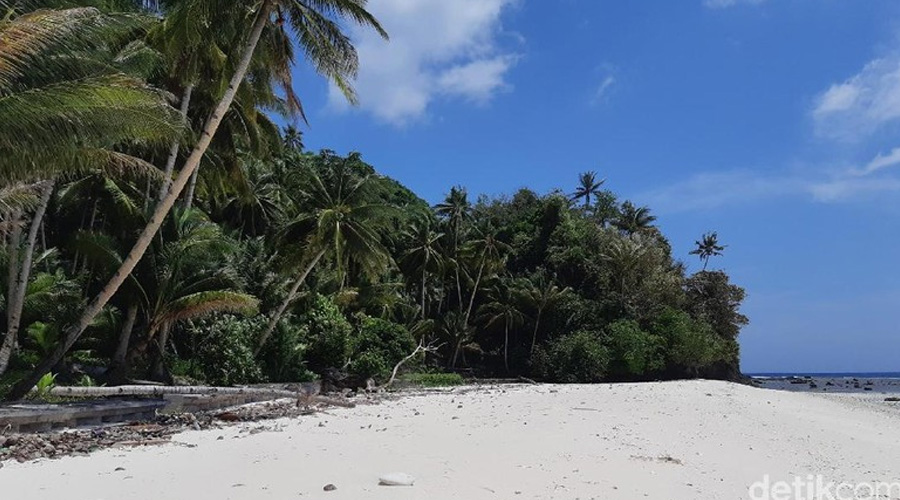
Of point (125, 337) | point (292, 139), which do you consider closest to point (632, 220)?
point (292, 139)

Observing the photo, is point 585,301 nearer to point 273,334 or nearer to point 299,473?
point 273,334

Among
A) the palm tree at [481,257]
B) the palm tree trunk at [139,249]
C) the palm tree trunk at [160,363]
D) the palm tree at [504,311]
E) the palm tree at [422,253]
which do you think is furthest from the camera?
the palm tree at [504,311]

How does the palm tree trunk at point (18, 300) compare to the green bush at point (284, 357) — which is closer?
the palm tree trunk at point (18, 300)

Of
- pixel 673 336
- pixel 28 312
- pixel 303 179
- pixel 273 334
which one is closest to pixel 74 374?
→ pixel 28 312

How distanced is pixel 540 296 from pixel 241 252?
23.1 meters

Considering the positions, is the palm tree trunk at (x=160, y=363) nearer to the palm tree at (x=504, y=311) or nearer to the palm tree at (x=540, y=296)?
the palm tree at (x=504, y=311)

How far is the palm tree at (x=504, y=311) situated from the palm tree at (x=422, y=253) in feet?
17.3

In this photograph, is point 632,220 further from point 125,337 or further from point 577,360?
point 125,337

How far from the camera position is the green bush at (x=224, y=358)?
1797cm

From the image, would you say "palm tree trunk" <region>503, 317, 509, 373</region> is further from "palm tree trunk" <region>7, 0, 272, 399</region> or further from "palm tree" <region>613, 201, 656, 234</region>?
"palm tree trunk" <region>7, 0, 272, 399</region>

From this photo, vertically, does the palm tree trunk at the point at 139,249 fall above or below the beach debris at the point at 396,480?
above

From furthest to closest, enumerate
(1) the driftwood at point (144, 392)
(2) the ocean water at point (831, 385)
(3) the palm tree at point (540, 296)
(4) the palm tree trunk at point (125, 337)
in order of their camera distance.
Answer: (2) the ocean water at point (831, 385) → (3) the palm tree at point (540, 296) → (4) the palm tree trunk at point (125, 337) → (1) the driftwood at point (144, 392)

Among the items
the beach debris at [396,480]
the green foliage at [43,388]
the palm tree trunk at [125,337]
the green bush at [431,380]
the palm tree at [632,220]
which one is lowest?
the beach debris at [396,480]

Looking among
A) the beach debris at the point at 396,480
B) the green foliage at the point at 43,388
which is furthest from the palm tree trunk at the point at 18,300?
the beach debris at the point at 396,480
